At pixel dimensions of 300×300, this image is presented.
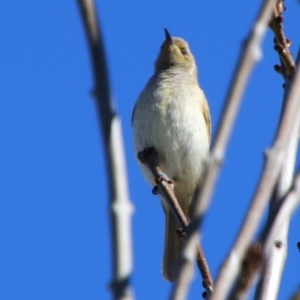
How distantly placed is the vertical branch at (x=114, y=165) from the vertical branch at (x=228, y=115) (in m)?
0.15

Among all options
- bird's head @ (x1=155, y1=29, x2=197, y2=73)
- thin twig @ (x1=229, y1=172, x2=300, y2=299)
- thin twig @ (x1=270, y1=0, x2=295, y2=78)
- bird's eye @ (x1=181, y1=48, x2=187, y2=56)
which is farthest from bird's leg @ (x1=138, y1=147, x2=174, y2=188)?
thin twig @ (x1=229, y1=172, x2=300, y2=299)

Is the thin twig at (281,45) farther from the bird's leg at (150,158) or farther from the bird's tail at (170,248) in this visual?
the bird's tail at (170,248)

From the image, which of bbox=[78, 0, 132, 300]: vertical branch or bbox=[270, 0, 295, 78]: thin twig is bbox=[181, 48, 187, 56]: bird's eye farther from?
bbox=[78, 0, 132, 300]: vertical branch

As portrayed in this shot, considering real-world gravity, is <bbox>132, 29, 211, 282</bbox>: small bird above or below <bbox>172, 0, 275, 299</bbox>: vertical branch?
above

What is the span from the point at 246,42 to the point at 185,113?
16.7 ft

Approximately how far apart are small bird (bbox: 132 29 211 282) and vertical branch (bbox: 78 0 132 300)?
15.0 feet

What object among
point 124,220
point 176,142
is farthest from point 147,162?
point 124,220

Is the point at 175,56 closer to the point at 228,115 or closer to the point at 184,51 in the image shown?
the point at 184,51

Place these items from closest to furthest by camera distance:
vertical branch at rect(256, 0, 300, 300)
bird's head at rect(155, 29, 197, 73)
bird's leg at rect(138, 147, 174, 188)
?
vertical branch at rect(256, 0, 300, 300), bird's leg at rect(138, 147, 174, 188), bird's head at rect(155, 29, 197, 73)

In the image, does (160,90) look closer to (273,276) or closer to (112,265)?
(273,276)

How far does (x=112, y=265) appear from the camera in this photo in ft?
5.56

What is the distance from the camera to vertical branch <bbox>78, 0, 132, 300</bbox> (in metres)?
1.69

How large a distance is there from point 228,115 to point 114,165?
312 millimetres

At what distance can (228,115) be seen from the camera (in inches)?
66.0
